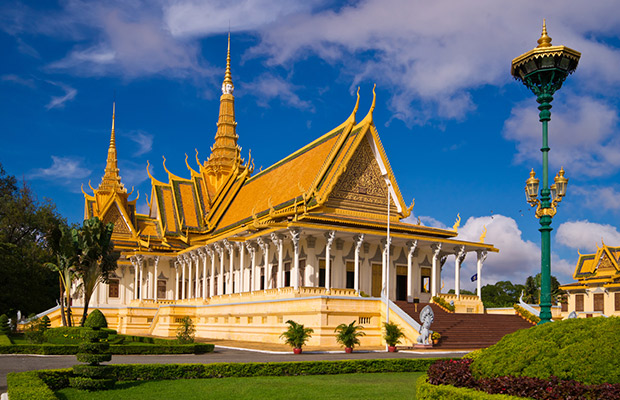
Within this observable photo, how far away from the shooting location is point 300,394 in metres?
12.0

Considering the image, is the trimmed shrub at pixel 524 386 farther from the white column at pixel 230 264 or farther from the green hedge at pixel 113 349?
the white column at pixel 230 264

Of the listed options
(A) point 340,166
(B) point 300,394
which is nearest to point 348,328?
(B) point 300,394

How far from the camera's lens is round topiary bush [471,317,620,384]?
7684 millimetres

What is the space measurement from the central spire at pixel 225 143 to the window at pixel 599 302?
29830 mm

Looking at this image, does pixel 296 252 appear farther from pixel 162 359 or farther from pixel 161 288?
pixel 161 288

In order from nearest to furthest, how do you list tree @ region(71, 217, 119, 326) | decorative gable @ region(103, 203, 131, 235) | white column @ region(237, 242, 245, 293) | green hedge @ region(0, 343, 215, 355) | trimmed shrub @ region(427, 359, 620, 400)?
1. trimmed shrub @ region(427, 359, 620, 400)
2. green hedge @ region(0, 343, 215, 355)
3. tree @ region(71, 217, 119, 326)
4. white column @ region(237, 242, 245, 293)
5. decorative gable @ region(103, 203, 131, 235)

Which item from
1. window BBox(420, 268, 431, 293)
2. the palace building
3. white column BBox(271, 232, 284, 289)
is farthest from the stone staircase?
white column BBox(271, 232, 284, 289)

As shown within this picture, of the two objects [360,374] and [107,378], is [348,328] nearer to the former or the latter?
[360,374]

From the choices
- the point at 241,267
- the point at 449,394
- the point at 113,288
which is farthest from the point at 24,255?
the point at 449,394

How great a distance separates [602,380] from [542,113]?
1035 centimetres

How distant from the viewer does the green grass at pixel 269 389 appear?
1182 cm

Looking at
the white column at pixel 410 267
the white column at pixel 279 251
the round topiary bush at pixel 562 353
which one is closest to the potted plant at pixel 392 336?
the white column at pixel 279 251

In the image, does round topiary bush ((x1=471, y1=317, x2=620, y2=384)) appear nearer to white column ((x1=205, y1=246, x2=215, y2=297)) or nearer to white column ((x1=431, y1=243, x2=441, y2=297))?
white column ((x1=431, y1=243, x2=441, y2=297))

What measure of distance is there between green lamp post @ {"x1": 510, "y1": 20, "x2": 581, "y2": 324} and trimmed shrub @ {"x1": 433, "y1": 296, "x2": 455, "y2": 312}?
1497 centimetres
